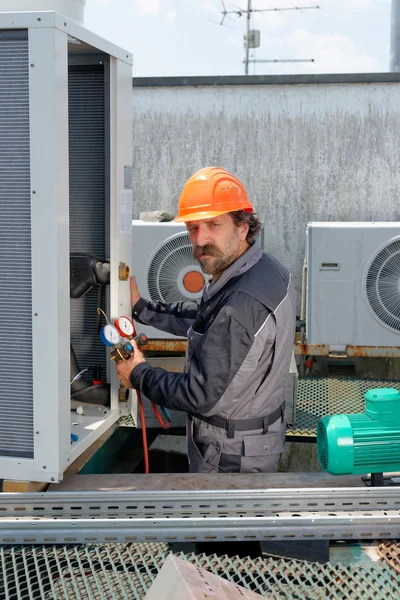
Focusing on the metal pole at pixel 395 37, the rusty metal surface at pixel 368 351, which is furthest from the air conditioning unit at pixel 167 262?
the metal pole at pixel 395 37

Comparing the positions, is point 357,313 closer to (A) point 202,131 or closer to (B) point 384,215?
(B) point 384,215

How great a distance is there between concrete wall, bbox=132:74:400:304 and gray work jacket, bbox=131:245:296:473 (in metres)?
3.36

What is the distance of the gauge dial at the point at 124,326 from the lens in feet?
8.24

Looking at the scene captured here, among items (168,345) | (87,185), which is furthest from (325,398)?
(87,185)

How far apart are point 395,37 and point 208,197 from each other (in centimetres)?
598

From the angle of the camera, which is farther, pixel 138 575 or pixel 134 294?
pixel 134 294

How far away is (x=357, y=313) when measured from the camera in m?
4.20

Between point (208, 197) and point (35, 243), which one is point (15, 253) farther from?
point (208, 197)

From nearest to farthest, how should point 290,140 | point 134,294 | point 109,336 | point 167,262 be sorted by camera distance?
point 109,336 < point 134,294 < point 167,262 < point 290,140

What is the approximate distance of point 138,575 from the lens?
175 cm

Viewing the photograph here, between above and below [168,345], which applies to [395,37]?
above

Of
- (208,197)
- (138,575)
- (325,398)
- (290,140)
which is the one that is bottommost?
(325,398)

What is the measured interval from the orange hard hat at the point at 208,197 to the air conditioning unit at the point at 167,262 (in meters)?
1.80

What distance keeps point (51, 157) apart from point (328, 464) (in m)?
1.33
